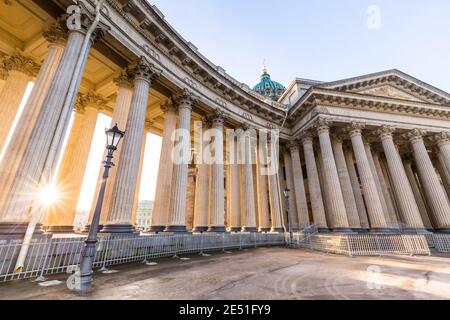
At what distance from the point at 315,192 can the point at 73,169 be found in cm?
1854

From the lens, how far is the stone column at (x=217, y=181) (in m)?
13.8

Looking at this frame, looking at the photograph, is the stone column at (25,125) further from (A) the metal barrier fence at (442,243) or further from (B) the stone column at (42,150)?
(A) the metal barrier fence at (442,243)

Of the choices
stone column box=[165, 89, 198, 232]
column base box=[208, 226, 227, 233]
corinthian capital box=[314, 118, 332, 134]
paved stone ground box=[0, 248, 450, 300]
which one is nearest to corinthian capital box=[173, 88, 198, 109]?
stone column box=[165, 89, 198, 232]

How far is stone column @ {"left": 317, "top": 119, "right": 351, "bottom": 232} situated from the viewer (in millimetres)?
14969

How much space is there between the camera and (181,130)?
519 inches

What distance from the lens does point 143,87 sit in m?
11.0

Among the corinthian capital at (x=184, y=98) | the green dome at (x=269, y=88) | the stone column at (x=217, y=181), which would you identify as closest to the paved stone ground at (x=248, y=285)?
the stone column at (x=217, y=181)

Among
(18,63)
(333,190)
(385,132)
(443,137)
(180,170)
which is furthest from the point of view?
(443,137)

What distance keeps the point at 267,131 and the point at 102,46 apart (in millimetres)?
14453

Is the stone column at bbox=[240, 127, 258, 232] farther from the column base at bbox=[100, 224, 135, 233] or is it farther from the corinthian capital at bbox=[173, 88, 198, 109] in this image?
the column base at bbox=[100, 224, 135, 233]

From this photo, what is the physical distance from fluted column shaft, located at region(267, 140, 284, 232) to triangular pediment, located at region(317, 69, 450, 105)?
345 inches

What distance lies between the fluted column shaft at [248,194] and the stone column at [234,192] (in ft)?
1.76

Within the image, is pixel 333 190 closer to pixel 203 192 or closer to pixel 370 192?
pixel 370 192

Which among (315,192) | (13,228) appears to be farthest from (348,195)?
(13,228)
